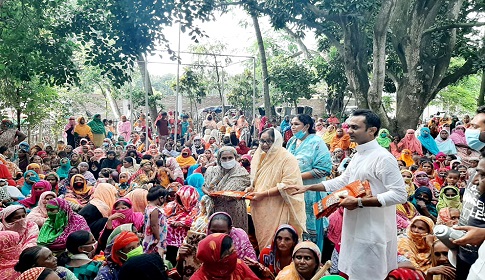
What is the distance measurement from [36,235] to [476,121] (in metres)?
3.83

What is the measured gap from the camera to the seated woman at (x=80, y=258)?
12.6ft

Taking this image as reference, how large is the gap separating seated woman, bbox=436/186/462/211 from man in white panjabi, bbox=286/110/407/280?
3.05m

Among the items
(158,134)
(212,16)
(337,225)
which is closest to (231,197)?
(337,225)

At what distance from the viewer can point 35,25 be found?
7.39 m

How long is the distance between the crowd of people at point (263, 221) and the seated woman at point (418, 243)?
0.03 feet

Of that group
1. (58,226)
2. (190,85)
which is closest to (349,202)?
(58,226)

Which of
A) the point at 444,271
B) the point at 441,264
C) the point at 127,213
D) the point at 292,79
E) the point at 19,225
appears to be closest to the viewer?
the point at 444,271

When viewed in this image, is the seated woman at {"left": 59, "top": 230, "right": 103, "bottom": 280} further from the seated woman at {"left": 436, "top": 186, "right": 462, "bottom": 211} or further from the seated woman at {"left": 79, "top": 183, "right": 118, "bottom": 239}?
the seated woman at {"left": 436, "top": 186, "right": 462, "bottom": 211}

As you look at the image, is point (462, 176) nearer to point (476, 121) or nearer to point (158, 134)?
point (476, 121)

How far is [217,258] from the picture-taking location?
A: 3156 mm

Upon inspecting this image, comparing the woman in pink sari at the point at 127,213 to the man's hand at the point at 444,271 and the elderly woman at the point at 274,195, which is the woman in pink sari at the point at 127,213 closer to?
the elderly woman at the point at 274,195

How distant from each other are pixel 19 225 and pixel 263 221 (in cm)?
223

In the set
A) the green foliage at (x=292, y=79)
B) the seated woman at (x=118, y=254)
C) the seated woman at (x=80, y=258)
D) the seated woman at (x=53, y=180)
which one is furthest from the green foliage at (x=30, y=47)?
the green foliage at (x=292, y=79)

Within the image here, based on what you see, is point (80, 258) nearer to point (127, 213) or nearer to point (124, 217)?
point (124, 217)
